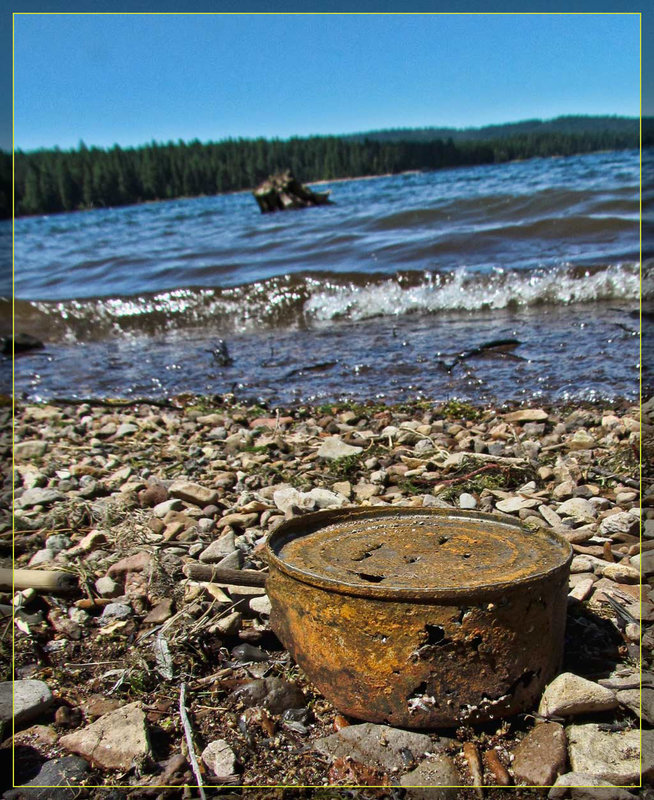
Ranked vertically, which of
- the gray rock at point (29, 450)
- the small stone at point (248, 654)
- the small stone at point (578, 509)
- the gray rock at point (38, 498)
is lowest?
the small stone at point (248, 654)

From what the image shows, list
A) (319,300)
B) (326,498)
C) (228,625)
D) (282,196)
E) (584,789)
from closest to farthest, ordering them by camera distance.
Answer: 1. (584,789)
2. (228,625)
3. (326,498)
4. (319,300)
5. (282,196)

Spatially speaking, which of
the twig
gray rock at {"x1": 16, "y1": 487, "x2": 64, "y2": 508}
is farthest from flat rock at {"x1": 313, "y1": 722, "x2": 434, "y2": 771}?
gray rock at {"x1": 16, "y1": 487, "x2": 64, "y2": 508}

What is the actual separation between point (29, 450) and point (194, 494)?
143 centimetres

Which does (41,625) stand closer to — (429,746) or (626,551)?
(429,746)

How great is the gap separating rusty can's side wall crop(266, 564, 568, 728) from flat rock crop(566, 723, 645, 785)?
0.39 feet

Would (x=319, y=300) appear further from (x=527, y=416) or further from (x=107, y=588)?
(x=107, y=588)

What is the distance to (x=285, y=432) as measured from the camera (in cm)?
382

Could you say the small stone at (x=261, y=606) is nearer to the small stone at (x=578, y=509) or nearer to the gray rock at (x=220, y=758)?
the gray rock at (x=220, y=758)

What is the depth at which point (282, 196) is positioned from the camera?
2462 centimetres

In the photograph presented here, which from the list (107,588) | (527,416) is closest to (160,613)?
(107,588)

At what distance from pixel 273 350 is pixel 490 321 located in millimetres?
2108

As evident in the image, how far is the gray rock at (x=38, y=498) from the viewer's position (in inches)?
118

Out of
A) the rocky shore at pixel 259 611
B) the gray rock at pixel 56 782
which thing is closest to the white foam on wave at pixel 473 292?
the rocky shore at pixel 259 611

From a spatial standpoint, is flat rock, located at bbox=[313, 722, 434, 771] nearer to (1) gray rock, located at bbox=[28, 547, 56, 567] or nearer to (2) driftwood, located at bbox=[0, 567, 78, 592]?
(2) driftwood, located at bbox=[0, 567, 78, 592]
